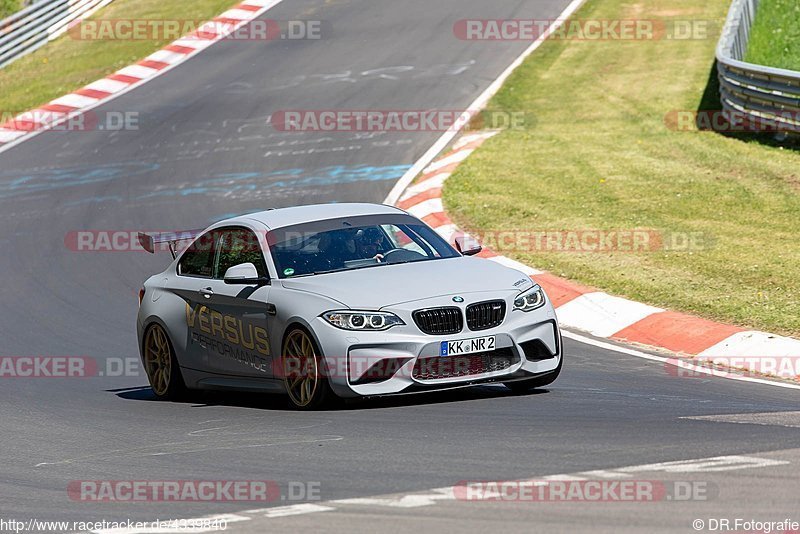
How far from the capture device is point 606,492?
6.82 metres

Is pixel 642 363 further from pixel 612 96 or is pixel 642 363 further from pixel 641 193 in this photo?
pixel 612 96

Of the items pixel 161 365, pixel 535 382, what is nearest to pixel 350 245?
pixel 535 382

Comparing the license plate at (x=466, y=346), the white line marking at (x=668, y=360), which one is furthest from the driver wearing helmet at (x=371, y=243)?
the white line marking at (x=668, y=360)

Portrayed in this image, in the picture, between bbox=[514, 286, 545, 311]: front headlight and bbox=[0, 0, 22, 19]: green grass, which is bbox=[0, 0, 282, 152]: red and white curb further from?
bbox=[514, 286, 545, 311]: front headlight

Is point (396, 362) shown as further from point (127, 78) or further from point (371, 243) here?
point (127, 78)

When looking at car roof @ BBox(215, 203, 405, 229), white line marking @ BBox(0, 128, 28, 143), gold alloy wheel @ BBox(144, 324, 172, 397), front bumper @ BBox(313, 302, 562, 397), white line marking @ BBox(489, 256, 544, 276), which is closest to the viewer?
front bumper @ BBox(313, 302, 562, 397)

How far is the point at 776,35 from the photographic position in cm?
2920

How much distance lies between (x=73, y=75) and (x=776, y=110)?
15169 mm

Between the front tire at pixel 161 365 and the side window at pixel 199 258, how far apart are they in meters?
0.54

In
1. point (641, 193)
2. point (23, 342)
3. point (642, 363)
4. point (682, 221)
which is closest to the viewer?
point (642, 363)

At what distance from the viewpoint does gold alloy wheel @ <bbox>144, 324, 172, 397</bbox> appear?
11.6 m

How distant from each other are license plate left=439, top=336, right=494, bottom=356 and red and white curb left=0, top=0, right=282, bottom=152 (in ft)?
55.2

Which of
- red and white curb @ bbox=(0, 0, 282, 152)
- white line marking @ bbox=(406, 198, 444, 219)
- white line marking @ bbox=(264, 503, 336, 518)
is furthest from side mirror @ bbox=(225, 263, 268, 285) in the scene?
red and white curb @ bbox=(0, 0, 282, 152)

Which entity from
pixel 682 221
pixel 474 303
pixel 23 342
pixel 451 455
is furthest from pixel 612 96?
pixel 451 455
